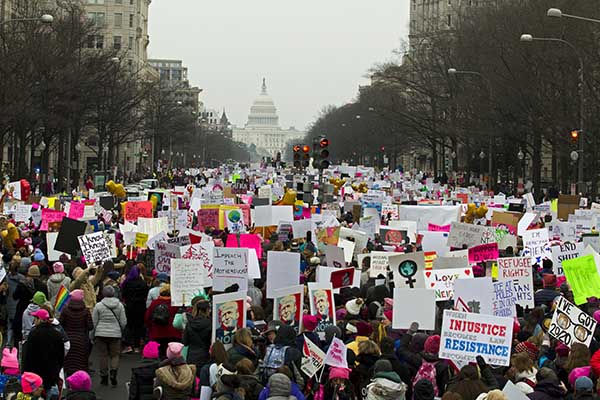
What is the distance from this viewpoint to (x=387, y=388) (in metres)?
10.7

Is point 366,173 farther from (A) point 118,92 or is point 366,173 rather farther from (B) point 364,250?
(B) point 364,250

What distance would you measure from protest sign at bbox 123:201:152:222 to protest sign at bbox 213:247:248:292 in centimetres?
1145

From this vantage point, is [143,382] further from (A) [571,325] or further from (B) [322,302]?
(A) [571,325]

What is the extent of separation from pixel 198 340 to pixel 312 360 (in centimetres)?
182

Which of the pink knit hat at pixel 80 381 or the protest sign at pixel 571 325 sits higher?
the protest sign at pixel 571 325

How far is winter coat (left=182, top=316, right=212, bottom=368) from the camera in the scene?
13.3m

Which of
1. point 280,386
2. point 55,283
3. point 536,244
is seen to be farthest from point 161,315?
point 536,244

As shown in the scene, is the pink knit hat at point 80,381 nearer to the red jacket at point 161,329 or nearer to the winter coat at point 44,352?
the winter coat at point 44,352

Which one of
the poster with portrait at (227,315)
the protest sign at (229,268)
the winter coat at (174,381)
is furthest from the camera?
the protest sign at (229,268)

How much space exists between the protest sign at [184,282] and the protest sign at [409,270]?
8.32ft

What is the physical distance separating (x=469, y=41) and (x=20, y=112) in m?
30.4

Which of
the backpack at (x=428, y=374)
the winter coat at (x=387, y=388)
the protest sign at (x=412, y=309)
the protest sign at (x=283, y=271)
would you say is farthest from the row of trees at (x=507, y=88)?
the winter coat at (x=387, y=388)

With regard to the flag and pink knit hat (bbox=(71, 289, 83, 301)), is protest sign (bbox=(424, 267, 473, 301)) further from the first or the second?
the flag

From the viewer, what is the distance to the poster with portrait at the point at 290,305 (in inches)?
541
